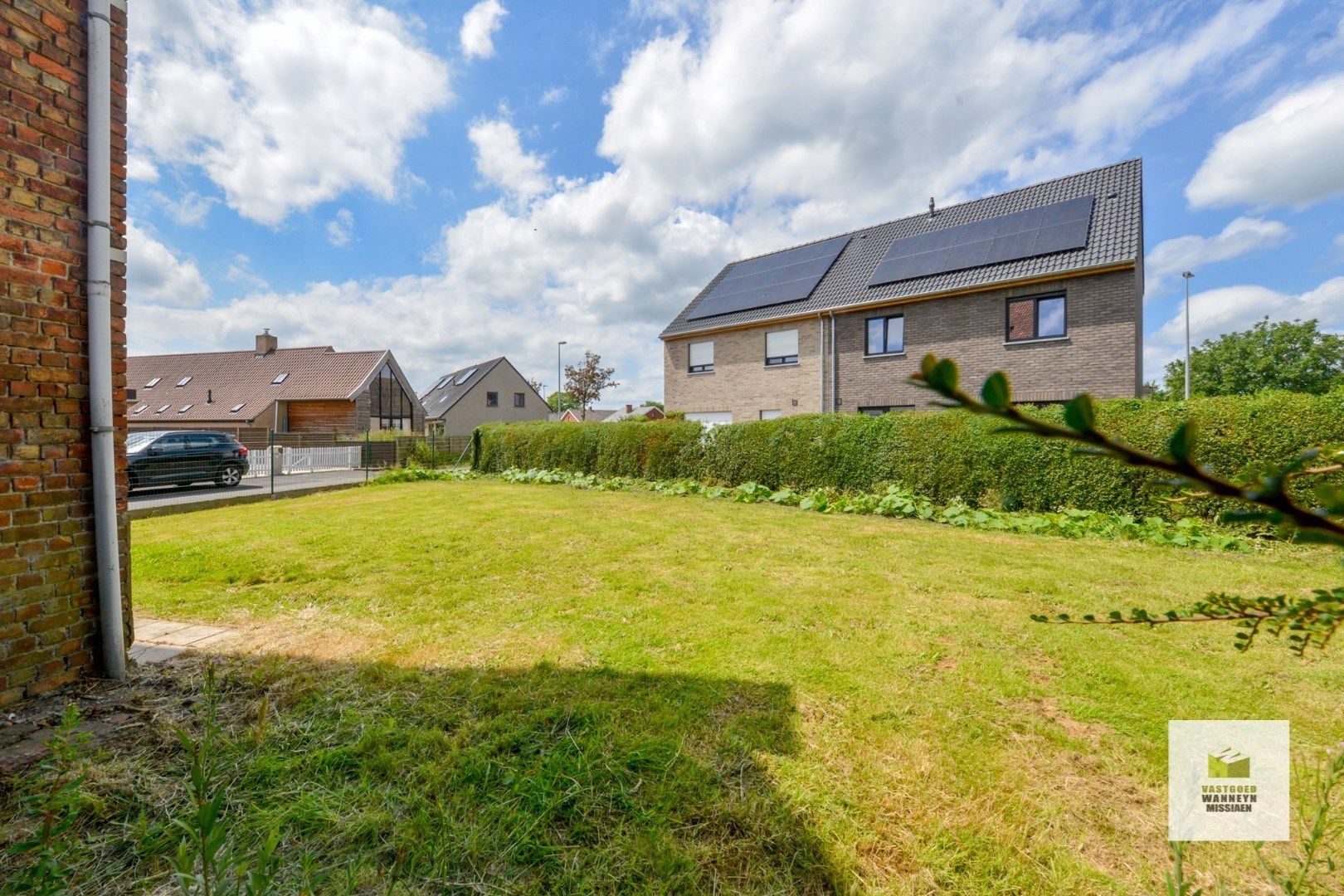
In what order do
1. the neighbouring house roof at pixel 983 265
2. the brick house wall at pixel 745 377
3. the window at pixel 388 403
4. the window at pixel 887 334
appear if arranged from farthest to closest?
the window at pixel 388 403
the brick house wall at pixel 745 377
the window at pixel 887 334
the neighbouring house roof at pixel 983 265

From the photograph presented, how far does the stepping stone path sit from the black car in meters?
10.7

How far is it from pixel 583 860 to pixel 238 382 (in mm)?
35483

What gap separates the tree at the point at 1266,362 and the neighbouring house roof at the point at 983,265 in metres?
30.7

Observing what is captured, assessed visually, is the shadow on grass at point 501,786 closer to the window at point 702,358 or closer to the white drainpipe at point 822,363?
the white drainpipe at point 822,363

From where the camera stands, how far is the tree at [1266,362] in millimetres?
34625

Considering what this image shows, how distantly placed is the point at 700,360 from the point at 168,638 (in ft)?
51.5

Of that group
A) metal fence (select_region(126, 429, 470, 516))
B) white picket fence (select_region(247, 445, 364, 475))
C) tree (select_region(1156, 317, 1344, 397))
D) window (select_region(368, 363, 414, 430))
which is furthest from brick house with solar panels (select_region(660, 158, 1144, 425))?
tree (select_region(1156, 317, 1344, 397))

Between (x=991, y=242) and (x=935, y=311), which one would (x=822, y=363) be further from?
(x=991, y=242)

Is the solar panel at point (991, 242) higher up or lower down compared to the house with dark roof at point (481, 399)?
higher up

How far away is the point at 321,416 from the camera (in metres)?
28.0

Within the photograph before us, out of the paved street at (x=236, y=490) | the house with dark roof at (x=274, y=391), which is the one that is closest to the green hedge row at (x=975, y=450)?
the paved street at (x=236, y=490)

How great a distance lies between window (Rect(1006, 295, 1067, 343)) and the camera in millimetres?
12352

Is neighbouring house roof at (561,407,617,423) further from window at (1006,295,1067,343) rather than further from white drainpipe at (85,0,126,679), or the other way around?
white drainpipe at (85,0,126,679)

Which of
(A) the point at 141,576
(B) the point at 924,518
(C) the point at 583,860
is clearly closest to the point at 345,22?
(A) the point at 141,576
